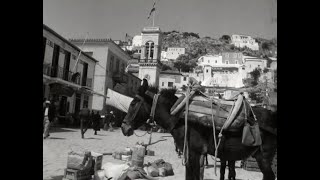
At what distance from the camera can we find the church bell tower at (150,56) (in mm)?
7042

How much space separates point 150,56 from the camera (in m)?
7.60

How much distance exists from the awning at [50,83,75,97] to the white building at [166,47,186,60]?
253 feet

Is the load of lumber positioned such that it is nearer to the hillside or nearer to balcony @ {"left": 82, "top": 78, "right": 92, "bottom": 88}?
balcony @ {"left": 82, "top": 78, "right": 92, "bottom": 88}

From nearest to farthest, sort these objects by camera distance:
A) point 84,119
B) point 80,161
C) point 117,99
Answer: point 80,161
point 117,99
point 84,119

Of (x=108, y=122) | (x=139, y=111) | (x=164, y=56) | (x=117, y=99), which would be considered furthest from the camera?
(x=164, y=56)

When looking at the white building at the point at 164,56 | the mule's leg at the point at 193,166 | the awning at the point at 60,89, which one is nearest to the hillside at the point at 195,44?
the white building at the point at 164,56

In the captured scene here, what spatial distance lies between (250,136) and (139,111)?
156 cm

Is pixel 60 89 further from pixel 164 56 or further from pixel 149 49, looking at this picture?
pixel 164 56

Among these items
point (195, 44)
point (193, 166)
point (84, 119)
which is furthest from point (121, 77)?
point (195, 44)

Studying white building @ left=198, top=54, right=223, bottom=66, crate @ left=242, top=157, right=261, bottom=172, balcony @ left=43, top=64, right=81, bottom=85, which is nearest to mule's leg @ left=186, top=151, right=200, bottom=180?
crate @ left=242, top=157, right=261, bottom=172

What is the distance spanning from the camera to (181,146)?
3701 millimetres
